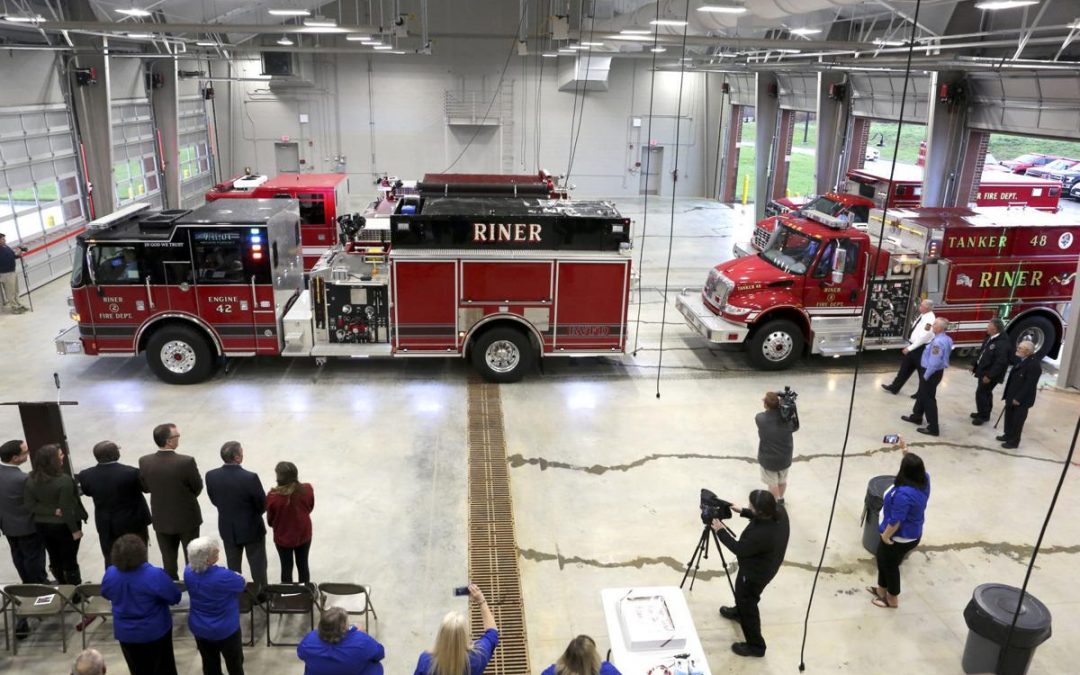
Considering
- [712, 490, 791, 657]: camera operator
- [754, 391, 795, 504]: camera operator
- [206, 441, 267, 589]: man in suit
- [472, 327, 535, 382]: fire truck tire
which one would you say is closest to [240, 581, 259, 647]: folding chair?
[206, 441, 267, 589]: man in suit

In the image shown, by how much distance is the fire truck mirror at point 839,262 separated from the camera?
11938 millimetres

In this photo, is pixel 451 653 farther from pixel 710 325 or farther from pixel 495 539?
pixel 710 325

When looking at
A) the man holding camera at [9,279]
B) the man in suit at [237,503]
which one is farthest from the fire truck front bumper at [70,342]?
the man in suit at [237,503]

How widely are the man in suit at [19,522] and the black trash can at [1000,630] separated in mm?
7494

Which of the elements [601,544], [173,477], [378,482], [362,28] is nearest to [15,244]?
[362,28]

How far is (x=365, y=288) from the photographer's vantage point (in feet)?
36.7

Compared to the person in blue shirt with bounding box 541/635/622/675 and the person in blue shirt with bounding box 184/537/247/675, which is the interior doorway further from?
the person in blue shirt with bounding box 541/635/622/675

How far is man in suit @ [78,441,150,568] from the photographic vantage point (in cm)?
579

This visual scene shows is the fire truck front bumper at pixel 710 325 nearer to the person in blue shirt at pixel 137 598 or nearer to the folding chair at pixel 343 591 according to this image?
the folding chair at pixel 343 591

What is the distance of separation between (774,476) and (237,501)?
5.39 m

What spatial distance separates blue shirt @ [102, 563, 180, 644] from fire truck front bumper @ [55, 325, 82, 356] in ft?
23.9

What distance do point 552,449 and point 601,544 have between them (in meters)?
2.18

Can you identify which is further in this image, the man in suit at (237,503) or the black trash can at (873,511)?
the black trash can at (873,511)

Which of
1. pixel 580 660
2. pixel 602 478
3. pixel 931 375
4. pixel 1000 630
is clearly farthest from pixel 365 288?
pixel 1000 630
